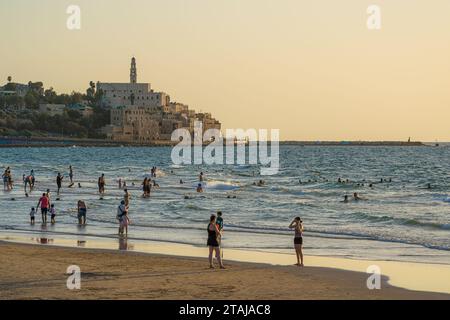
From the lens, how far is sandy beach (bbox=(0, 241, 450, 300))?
49.9 ft

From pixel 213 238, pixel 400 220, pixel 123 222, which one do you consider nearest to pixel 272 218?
pixel 400 220

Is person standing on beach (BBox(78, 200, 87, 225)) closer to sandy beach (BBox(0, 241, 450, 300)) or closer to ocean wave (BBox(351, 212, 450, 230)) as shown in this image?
sandy beach (BBox(0, 241, 450, 300))

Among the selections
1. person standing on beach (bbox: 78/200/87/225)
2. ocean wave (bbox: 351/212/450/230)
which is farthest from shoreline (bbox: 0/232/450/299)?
ocean wave (bbox: 351/212/450/230)

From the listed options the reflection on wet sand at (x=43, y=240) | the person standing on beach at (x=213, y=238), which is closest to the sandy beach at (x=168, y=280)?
the person standing on beach at (x=213, y=238)

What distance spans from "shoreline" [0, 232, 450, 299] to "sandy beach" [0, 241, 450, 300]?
0.47 m

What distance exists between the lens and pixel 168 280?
16.9 m

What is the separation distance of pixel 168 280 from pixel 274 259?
4.98 m

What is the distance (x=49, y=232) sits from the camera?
27797 mm

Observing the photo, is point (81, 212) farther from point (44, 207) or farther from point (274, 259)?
point (274, 259)

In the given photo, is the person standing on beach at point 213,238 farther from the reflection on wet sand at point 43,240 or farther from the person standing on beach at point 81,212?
the person standing on beach at point 81,212

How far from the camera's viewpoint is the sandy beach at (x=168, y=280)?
15.2 metres
